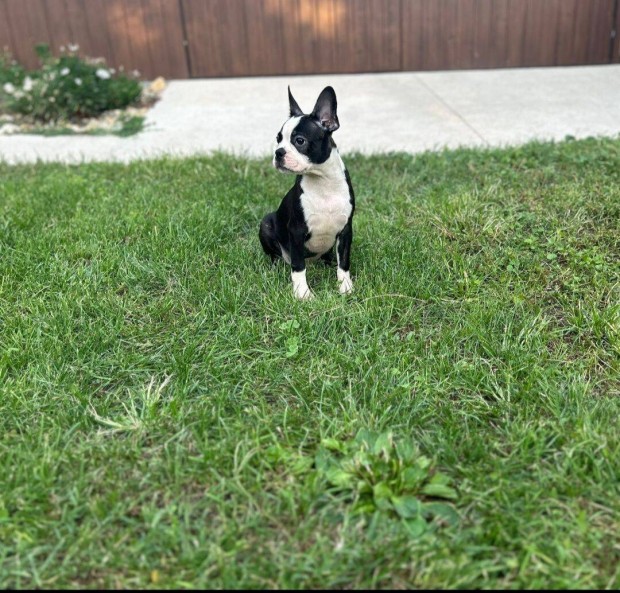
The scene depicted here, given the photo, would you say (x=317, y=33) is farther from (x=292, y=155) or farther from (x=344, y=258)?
(x=292, y=155)

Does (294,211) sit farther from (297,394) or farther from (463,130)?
(463,130)

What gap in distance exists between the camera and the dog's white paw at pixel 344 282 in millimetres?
3391

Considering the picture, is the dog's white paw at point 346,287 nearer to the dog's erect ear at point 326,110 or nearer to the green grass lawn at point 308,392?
the green grass lawn at point 308,392

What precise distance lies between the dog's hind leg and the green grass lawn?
0.11m

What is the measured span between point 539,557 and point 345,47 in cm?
715

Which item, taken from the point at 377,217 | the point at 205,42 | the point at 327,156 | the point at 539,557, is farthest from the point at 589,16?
the point at 539,557

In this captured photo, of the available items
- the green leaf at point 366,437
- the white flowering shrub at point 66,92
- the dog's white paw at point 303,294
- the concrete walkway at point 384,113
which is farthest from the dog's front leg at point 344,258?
the white flowering shrub at point 66,92

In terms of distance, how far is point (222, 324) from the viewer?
10.2 feet

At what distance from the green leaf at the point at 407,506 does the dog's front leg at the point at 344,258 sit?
144 cm

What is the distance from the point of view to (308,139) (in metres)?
3.01

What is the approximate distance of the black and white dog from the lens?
302 centimetres

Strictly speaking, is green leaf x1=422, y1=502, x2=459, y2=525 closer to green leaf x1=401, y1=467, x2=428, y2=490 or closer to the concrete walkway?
green leaf x1=401, y1=467, x2=428, y2=490

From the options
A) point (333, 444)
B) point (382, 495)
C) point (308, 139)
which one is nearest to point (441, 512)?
point (382, 495)

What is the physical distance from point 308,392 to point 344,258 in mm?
939
